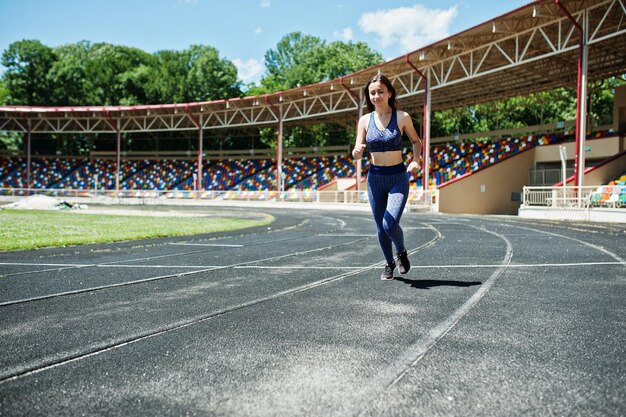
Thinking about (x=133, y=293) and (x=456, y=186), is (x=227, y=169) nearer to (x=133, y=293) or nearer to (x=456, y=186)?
(x=456, y=186)

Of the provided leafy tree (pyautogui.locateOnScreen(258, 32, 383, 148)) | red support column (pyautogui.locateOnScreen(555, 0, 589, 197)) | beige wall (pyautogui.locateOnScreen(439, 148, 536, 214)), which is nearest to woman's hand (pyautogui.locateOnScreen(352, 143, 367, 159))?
red support column (pyautogui.locateOnScreen(555, 0, 589, 197))

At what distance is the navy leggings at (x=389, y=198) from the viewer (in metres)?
4.17

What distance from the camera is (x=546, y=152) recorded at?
27844 millimetres

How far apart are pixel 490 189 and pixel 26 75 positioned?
60.9 m

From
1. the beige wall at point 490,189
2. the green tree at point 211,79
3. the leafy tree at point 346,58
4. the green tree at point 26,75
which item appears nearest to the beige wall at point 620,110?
the beige wall at point 490,189

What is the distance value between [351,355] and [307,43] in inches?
3102

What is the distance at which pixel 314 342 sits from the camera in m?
2.39

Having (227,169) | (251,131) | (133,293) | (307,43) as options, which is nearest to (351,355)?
(133,293)

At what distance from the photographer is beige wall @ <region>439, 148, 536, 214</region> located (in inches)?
1017

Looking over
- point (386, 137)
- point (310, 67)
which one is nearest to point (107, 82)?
point (310, 67)

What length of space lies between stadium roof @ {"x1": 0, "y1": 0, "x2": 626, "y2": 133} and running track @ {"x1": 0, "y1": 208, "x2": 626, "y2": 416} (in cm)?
1880

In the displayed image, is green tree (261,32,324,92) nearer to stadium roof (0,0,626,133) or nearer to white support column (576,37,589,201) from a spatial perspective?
stadium roof (0,0,626,133)

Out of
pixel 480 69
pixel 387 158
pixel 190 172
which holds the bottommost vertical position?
pixel 387 158

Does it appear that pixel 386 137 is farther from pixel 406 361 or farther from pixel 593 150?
pixel 593 150
